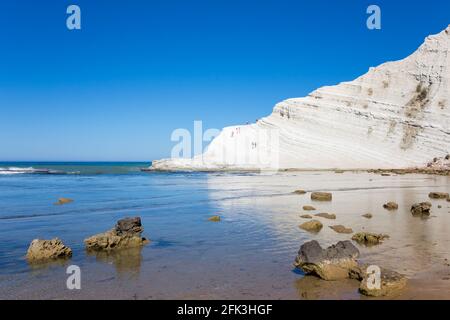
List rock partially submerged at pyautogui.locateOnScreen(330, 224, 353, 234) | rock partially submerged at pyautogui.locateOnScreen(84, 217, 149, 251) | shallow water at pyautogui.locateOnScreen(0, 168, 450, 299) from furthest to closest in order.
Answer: rock partially submerged at pyautogui.locateOnScreen(330, 224, 353, 234), rock partially submerged at pyautogui.locateOnScreen(84, 217, 149, 251), shallow water at pyautogui.locateOnScreen(0, 168, 450, 299)

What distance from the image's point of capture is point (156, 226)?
12.4 m

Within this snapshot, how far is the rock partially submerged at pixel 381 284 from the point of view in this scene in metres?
6.08

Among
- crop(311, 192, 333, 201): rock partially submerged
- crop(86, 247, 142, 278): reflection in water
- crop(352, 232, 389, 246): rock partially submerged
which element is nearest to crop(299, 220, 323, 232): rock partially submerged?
crop(352, 232, 389, 246): rock partially submerged

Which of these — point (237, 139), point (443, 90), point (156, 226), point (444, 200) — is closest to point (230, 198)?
point (156, 226)

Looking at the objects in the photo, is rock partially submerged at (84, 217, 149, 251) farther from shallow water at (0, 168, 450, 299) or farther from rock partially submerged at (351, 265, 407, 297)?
rock partially submerged at (351, 265, 407, 297)

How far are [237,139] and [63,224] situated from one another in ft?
175

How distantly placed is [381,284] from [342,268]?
0.99 meters

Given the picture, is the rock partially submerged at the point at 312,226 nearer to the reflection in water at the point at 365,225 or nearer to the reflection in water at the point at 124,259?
the reflection in water at the point at 365,225

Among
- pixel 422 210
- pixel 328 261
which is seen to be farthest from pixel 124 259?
pixel 422 210

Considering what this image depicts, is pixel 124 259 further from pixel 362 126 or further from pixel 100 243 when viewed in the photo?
pixel 362 126

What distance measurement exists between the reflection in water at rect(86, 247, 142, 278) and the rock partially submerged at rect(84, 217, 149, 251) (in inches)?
8.8

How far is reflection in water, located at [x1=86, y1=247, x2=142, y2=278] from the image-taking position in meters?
7.45

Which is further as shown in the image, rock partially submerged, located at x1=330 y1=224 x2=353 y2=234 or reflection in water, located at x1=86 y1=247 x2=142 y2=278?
rock partially submerged, located at x1=330 y1=224 x2=353 y2=234
